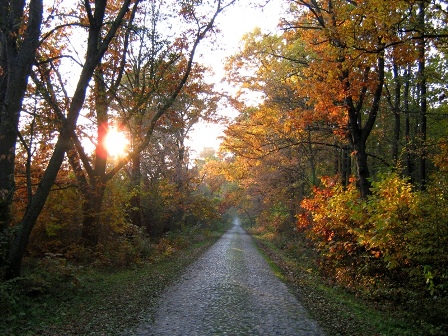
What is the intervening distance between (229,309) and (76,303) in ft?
11.5

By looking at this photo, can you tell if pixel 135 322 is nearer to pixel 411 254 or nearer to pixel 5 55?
pixel 411 254

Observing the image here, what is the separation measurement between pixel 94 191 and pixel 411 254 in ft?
35.1

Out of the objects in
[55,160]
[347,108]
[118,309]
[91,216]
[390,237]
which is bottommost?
[118,309]

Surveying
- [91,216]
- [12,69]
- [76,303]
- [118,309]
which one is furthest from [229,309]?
[12,69]

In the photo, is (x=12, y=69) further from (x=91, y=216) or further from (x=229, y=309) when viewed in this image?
(x=229, y=309)

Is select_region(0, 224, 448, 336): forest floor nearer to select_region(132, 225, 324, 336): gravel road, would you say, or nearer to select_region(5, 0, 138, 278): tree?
select_region(132, 225, 324, 336): gravel road

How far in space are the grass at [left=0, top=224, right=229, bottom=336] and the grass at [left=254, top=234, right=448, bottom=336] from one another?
152 inches

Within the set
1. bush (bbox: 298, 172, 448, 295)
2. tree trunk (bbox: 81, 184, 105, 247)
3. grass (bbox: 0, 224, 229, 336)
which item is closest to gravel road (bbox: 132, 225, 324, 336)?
grass (bbox: 0, 224, 229, 336)

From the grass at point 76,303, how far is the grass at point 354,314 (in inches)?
152

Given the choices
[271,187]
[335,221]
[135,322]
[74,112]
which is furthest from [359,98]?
[271,187]

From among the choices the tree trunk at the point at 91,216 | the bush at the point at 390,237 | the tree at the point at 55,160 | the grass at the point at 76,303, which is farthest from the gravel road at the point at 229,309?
the tree trunk at the point at 91,216

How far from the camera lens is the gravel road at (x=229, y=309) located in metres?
6.82

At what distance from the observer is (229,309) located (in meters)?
8.33

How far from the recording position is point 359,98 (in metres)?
13.1
